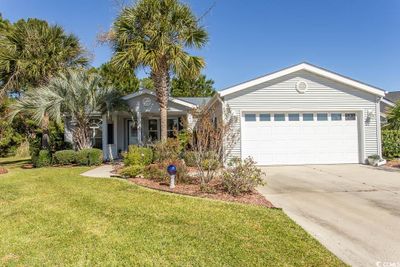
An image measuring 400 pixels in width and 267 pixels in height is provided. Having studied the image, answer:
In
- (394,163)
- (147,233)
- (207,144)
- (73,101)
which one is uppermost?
(73,101)

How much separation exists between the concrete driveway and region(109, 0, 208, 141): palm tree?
6.12 meters

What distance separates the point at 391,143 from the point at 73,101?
15.9 metres

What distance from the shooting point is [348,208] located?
18.2 ft

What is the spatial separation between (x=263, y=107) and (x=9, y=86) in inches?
519

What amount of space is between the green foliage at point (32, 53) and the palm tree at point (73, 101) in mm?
970

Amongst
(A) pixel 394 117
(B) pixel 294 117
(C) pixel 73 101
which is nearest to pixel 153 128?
(C) pixel 73 101

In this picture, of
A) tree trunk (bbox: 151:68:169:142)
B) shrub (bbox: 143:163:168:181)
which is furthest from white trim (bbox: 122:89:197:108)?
shrub (bbox: 143:163:168:181)

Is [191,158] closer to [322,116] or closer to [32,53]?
[322,116]

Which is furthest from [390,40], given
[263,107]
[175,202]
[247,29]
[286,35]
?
[175,202]

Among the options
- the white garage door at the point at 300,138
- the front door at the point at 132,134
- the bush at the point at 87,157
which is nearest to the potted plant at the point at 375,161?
the white garage door at the point at 300,138

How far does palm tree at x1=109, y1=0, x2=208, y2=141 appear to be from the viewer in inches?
456

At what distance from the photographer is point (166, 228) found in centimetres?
447

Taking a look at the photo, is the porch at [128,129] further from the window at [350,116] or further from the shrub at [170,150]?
the window at [350,116]

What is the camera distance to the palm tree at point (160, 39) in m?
11.6
